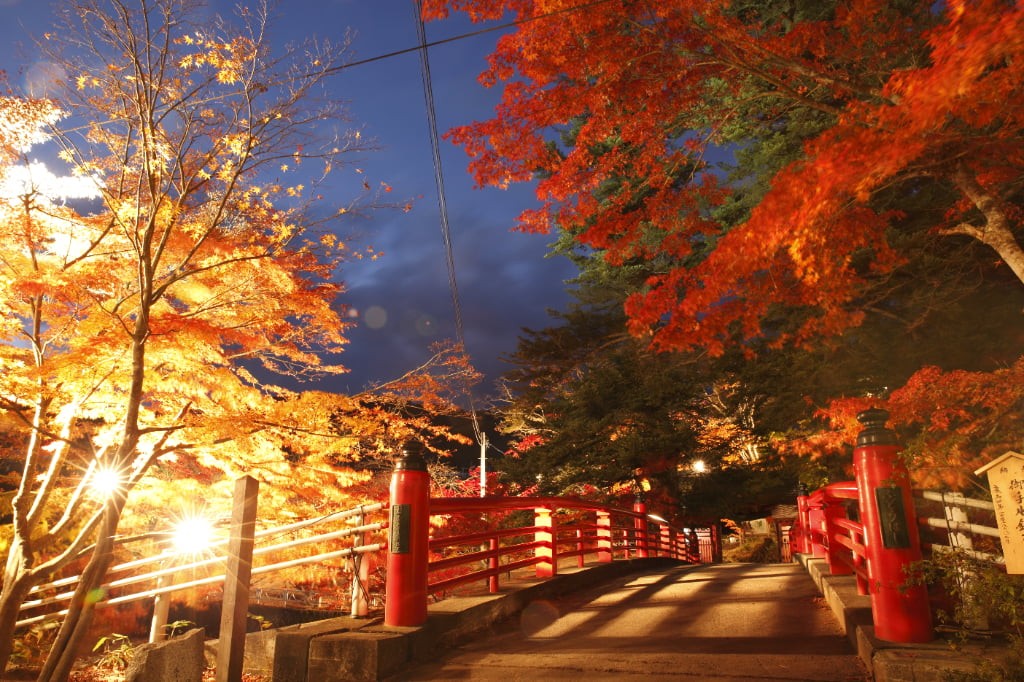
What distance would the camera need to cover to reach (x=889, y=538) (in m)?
4.03

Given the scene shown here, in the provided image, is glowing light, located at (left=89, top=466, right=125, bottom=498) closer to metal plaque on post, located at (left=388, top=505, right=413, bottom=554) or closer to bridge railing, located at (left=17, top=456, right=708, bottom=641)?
bridge railing, located at (left=17, top=456, right=708, bottom=641)

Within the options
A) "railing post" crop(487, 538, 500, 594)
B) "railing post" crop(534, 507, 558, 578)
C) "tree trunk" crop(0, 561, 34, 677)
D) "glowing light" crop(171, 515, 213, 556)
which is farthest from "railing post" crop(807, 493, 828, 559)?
"tree trunk" crop(0, 561, 34, 677)

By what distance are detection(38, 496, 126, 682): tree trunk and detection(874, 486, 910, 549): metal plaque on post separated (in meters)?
9.05

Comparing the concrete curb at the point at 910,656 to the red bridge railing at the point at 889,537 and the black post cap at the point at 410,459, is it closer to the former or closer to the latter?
the red bridge railing at the point at 889,537

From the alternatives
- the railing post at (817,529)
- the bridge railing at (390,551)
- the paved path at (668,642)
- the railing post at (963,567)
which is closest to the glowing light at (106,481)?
the bridge railing at (390,551)

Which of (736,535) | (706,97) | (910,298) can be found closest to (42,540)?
(706,97)

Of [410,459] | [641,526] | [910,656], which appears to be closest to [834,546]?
[910,656]

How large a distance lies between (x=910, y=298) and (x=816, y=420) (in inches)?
135

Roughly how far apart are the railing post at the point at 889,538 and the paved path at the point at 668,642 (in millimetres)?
442

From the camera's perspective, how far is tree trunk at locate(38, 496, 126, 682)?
24.9ft

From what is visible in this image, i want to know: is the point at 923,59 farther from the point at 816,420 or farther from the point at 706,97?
the point at 816,420

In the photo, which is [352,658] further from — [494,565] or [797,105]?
[797,105]

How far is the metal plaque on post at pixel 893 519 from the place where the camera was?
401 centimetres

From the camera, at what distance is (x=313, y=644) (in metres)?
4.55
